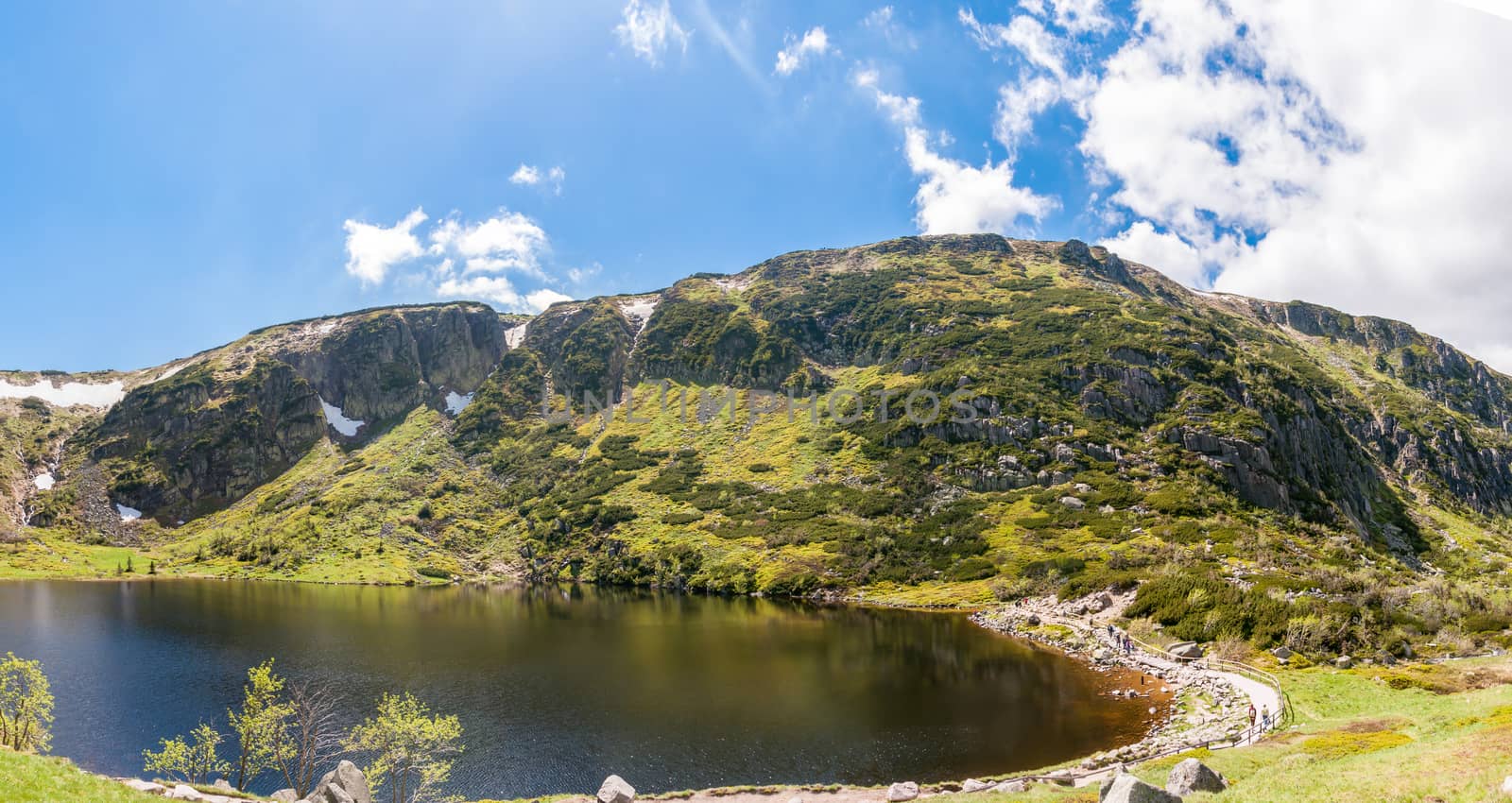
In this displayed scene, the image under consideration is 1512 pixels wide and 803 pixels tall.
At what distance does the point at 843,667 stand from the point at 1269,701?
3862cm

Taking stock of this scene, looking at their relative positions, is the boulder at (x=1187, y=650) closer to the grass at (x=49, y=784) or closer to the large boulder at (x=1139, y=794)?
the large boulder at (x=1139, y=794)

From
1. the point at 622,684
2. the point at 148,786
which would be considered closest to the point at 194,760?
the point at 148,786

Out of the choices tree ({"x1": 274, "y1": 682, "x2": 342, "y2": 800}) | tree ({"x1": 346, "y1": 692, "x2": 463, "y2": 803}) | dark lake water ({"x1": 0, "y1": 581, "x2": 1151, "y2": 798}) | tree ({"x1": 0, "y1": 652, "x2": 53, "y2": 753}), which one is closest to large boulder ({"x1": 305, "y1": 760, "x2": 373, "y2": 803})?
tree ({"x1": 346, "y1": 692, "x2": 463, "y2": 803})

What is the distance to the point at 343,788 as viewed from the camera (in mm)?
36906

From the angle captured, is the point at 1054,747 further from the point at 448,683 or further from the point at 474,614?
the point at 474,614

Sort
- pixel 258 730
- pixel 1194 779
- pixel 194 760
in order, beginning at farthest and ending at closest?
pixel 194 760 < pixel 258 730 < pixel 1194 779

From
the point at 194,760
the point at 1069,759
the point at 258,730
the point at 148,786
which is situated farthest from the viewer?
the point at 1069,759

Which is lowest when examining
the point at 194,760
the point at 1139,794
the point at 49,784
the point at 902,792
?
the point at 902,792

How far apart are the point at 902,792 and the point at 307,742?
3629 centimetres

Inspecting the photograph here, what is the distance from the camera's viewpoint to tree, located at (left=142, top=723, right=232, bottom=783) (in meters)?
40.7

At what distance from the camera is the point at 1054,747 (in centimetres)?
4856

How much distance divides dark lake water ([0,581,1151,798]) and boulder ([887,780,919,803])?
213 inches

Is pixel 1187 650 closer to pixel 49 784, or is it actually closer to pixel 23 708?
pixel 49 784

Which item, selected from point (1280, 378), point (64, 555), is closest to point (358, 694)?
point (64, 555)
